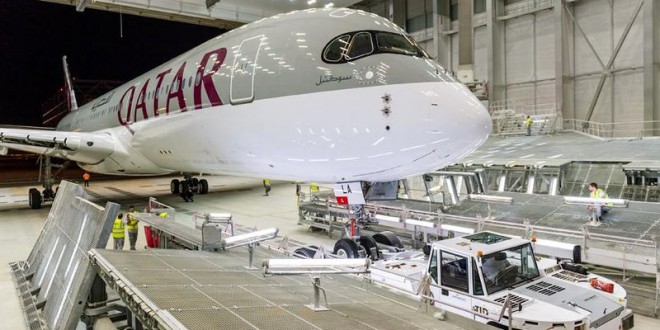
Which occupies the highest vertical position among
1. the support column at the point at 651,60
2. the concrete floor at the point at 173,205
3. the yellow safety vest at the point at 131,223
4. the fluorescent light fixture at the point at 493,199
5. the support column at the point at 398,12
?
the support column at the point at 398,12

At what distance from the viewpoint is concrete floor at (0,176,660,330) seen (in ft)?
24.7

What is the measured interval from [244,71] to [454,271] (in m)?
4.83

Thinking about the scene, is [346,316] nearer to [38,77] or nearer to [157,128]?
[157,128]

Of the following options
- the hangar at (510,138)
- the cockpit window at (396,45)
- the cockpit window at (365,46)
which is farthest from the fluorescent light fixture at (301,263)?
the cockpit window at (396,45)

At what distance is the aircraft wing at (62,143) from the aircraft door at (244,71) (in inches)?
348

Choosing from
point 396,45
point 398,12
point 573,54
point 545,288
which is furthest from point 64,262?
point 398,12

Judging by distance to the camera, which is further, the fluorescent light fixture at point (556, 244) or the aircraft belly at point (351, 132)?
the fluorescent light fixture at point (556, 244)

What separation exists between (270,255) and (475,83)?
71.3 ft

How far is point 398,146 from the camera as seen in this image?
246 inches

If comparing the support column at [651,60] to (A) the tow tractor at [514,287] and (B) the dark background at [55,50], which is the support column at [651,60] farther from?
(B) the dark background at [55,50]

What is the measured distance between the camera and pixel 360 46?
22.1ft

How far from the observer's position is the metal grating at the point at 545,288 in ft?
Result: 20.2

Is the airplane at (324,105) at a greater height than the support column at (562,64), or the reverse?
the support column at (562,64)

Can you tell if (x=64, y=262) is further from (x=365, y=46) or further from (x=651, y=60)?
(x=651, y=60)
